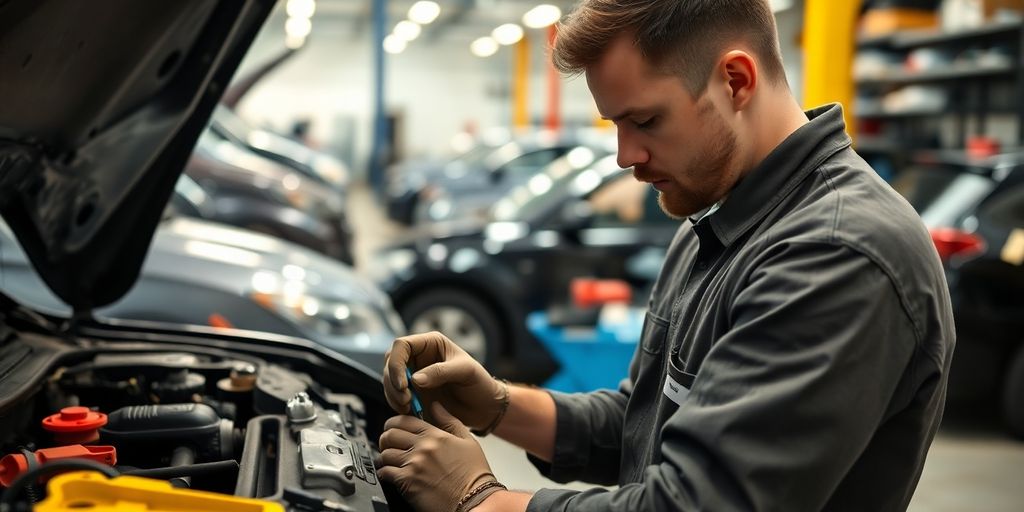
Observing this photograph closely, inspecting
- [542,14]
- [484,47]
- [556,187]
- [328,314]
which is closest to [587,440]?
[328,314]

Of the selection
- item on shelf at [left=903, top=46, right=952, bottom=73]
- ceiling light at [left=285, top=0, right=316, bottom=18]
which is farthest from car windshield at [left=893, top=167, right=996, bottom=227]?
item on shelf at [left=903, top=46, right=952, bottom=73]

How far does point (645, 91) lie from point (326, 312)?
2482 millimetres

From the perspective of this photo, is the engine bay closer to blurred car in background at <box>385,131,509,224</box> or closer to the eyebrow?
the eyebrow

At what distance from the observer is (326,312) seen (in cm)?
362

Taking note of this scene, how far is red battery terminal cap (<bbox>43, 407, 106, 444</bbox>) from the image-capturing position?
4.91 ft

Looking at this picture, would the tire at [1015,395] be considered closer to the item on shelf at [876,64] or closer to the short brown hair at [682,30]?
the short brown hair at [682,30]

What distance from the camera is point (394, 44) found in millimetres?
24516

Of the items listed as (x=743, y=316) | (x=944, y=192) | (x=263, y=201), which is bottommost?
(x=944, y=192)

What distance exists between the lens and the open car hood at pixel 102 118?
5.18 ft

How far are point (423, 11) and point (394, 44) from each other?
653 cm

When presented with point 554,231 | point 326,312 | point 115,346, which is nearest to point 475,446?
point 115,346

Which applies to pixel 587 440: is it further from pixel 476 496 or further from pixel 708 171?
pixel 708 171

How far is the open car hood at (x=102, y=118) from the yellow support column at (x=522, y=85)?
18.7m

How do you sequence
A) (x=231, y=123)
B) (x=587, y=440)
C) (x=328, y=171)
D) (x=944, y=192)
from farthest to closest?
(x=328, y=171) < (x=231, y=123) < (x=944, y=192) < (x=587, y=440)
